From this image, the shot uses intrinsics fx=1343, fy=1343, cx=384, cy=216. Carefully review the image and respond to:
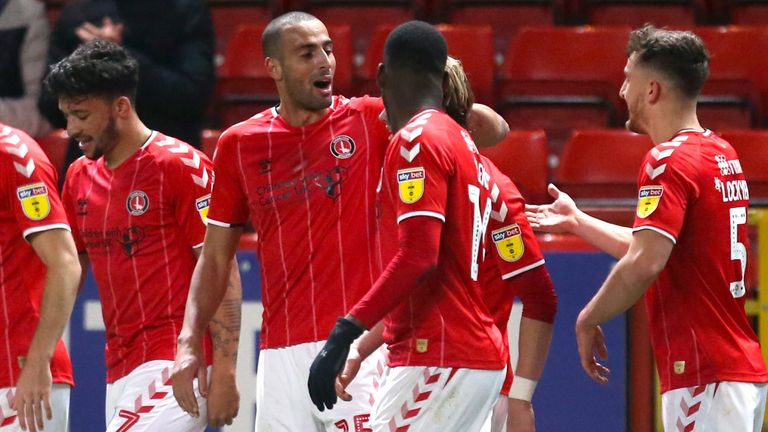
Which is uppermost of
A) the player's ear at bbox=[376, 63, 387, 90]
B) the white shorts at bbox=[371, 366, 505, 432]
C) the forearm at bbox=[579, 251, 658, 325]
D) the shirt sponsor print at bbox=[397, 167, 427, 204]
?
the player's ear at bbox=[376, 63, 387, 90]

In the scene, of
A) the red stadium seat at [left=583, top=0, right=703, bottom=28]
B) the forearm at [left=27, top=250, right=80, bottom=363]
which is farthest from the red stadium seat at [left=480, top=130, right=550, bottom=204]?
the forearm at [left=27, top=250, right=80, bottom=363]

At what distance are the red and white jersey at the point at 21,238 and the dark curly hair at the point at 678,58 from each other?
200 centimetres

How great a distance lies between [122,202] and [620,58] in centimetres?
440

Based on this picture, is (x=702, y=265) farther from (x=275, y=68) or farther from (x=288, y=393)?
(x=275, y=68)

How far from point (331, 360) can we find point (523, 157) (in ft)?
11.7

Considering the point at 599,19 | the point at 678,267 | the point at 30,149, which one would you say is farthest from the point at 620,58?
the point at 30,149

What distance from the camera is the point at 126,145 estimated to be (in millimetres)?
4805

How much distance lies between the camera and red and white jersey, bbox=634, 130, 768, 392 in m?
4.19

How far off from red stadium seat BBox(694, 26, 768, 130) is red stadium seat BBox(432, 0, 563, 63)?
3.73ft

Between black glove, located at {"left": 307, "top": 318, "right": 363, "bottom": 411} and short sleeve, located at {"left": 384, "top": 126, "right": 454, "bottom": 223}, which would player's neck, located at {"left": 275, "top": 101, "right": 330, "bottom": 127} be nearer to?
short sleeve, located at {"left": 384, "top": 126, "right": 454, "bottom": 223}

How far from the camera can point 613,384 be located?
5.97m

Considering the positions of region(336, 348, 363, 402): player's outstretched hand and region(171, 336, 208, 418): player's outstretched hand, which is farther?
region(171, 336, 208, 418): player's outstretched hand

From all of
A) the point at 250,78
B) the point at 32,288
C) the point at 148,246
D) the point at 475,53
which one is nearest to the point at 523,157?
the point at 475,53

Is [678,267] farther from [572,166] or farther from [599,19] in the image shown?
[599,19]
